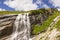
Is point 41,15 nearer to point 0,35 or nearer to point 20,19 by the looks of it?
point 20,19

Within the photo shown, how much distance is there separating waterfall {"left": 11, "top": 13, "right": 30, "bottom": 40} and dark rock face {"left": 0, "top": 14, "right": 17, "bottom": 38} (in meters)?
1.57

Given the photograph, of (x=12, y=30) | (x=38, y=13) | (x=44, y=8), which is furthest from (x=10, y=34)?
(x=44, y=8)

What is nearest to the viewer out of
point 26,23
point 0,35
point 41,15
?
point 0,35

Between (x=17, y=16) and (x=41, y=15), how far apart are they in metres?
10.7

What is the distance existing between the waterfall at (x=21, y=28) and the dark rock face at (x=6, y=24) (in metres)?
1.57

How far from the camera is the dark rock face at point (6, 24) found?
6153 centimetres

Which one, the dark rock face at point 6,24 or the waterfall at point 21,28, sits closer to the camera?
the waterfall at point 21,28

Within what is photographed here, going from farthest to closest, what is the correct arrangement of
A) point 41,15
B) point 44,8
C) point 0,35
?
1. point 44,8
2. point 41,15
3. point 0,35

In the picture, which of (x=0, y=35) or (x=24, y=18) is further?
(x=24, y=18)

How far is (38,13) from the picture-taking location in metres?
72.5

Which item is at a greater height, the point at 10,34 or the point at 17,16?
the point at 17,16

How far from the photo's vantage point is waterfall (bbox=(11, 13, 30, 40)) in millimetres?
61344

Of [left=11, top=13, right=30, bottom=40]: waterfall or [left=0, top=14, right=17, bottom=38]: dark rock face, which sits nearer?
[left=11, top=13, right=30, bottom=40]: waterfall

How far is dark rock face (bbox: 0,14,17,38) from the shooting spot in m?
61.5
